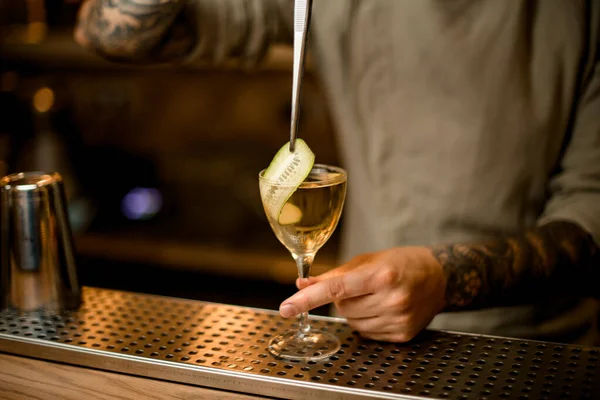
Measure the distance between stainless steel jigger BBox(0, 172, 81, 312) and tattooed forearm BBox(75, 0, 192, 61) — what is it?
0.47 metres

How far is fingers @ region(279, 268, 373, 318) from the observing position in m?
0.85

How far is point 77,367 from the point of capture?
0.88 m

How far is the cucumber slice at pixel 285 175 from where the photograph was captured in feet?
2.67

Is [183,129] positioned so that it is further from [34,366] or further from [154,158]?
[34,366]

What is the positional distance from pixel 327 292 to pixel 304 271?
0.06m

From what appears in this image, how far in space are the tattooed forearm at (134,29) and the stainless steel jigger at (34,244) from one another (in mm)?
466

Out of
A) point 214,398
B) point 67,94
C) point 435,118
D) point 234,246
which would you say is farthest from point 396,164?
point 67,94

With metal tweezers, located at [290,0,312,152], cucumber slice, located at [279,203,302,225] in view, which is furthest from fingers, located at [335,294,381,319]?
metal tweezers, located at [290,0,312,152]

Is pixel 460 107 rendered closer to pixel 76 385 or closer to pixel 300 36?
pixel 300 36

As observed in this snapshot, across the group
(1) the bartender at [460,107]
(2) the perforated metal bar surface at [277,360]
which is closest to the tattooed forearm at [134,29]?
(1) the bartender at [460,107]

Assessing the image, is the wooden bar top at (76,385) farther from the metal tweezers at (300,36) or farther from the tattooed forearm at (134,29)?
the tattooed forearm at (134,29)

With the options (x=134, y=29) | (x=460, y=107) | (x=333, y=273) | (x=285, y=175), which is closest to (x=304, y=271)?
(x=333, y=273)

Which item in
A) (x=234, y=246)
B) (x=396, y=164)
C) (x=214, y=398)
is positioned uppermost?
(x=396, y=164)

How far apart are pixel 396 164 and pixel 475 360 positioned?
0.61m
